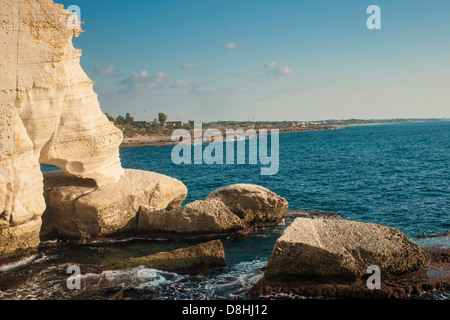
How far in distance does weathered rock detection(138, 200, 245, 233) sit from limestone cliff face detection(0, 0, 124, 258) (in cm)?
440

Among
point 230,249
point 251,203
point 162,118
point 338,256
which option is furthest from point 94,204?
point 162,118

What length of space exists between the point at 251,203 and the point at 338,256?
331 inches

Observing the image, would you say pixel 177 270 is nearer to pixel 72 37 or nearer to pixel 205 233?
pixel 205 233

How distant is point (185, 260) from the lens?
556 inches

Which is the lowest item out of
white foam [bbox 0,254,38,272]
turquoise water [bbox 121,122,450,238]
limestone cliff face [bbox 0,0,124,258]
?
white foam [bbox 0,254,38,272]

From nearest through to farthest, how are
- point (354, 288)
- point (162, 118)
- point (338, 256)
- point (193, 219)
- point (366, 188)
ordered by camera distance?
1. point (354, 288)
2. point (338, 256)
3. point (193, 219)
4. point (366, 188)
5. point (162, 118)

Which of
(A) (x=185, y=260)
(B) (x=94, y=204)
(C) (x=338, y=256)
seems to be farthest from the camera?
(B) (x=94, y=204)

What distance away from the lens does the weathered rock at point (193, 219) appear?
59.0 ft

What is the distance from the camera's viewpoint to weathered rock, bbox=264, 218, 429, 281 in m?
11.6

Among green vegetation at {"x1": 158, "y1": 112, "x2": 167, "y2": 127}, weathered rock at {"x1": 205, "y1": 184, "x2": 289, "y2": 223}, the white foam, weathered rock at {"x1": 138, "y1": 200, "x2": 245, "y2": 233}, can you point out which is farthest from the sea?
Result: green vegetation at {"x1": 158, "y1": 112, "x2": 167, "y2": 127}

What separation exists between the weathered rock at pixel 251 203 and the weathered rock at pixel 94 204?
340cm

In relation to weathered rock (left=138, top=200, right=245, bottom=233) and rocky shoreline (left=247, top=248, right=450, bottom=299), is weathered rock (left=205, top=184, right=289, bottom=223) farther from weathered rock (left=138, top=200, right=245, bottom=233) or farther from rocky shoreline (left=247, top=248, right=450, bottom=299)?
rocky shoreline (left=247, top=248, right=450, bottom=299)

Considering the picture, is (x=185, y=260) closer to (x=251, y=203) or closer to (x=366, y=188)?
(x=251, y=203)
